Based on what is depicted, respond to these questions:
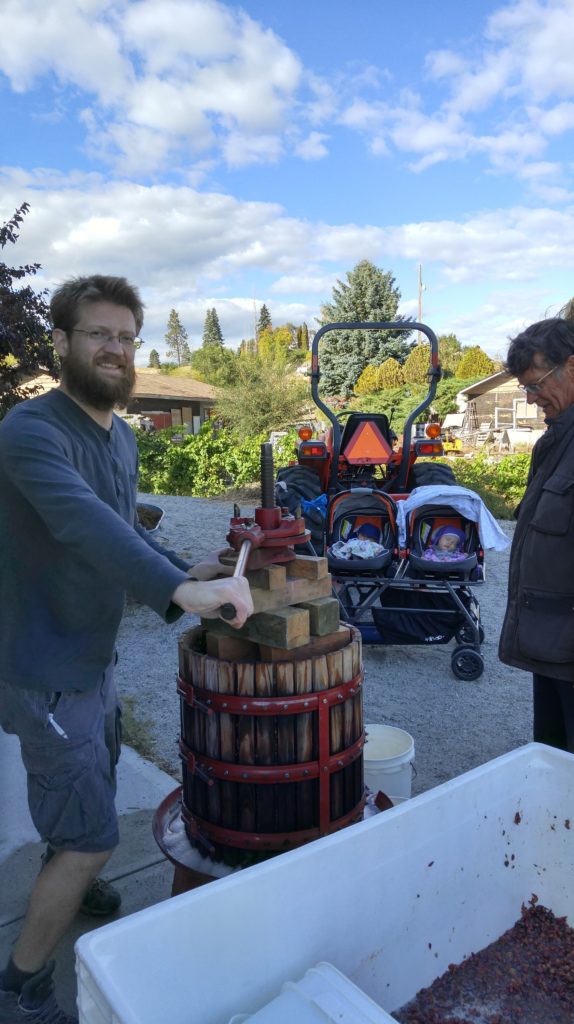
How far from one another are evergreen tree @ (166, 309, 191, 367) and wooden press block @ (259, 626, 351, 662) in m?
104

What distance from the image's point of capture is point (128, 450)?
225 centimetres

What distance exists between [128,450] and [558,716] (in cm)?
186

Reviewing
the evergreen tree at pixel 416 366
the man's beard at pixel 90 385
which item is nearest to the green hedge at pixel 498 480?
the man's beard at pixel 90 385

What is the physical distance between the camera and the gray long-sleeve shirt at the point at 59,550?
1618 millimetres

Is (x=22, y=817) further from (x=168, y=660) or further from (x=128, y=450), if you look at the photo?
(x=168, y=660)

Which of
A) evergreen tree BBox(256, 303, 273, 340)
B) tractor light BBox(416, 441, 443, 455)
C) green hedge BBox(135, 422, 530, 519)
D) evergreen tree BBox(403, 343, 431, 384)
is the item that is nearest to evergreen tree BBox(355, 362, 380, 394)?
evergreen tree BBox(403, 343, 431, 384)

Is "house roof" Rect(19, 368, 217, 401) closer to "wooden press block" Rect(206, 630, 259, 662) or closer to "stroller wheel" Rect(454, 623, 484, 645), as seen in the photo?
"stroller wheel" Rect(454, 623, 484, 645)

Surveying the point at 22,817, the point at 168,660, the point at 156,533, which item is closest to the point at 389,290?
the point at 156,533

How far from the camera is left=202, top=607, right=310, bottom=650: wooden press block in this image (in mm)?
1850

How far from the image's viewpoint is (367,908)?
156 centimetres

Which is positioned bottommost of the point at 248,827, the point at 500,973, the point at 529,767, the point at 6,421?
the point at 500,973

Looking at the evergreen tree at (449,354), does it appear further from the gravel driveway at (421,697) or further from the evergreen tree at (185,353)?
the evergreen tree at (185,353)

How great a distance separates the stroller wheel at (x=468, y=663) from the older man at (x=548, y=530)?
2059mm

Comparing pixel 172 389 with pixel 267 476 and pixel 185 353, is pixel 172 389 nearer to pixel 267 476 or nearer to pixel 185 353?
pixel 267 476
